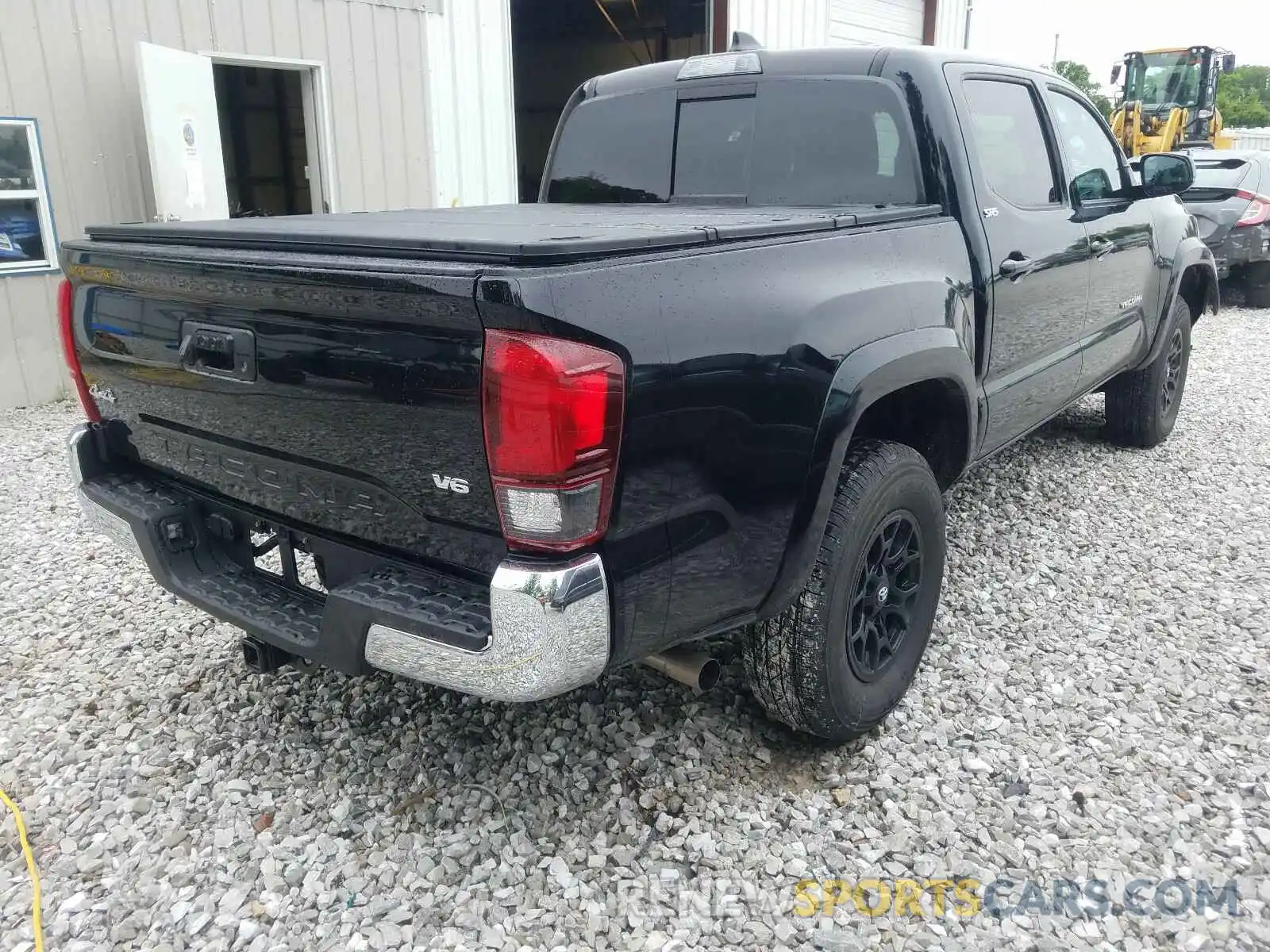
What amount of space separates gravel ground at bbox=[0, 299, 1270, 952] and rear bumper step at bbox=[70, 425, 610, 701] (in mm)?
596

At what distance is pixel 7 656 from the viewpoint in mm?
3475

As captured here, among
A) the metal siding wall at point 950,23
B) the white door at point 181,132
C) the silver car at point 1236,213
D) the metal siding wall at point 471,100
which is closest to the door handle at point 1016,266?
the white door at point 181,132

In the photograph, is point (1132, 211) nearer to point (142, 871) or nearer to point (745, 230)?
point (745, 230)

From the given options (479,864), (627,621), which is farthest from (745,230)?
(479,864)

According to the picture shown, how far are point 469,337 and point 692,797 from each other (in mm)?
1449

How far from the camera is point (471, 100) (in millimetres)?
8875

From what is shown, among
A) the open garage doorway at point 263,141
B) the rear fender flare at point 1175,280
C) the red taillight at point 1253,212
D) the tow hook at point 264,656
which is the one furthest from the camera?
the open garage doorway at point 263,141

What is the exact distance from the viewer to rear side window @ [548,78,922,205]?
3.29 m

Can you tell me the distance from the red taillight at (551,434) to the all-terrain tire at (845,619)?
2.64 feet

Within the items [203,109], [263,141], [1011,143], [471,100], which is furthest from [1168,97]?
[1011,143]

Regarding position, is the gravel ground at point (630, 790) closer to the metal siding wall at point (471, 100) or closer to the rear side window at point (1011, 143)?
the rear side window at point (1011, 143)

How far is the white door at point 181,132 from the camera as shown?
22.3 feet

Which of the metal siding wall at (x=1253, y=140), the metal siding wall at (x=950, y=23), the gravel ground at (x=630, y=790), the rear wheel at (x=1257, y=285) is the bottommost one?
the gravel ground at (x=630, y=790)

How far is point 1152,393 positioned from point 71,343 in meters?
5.24
